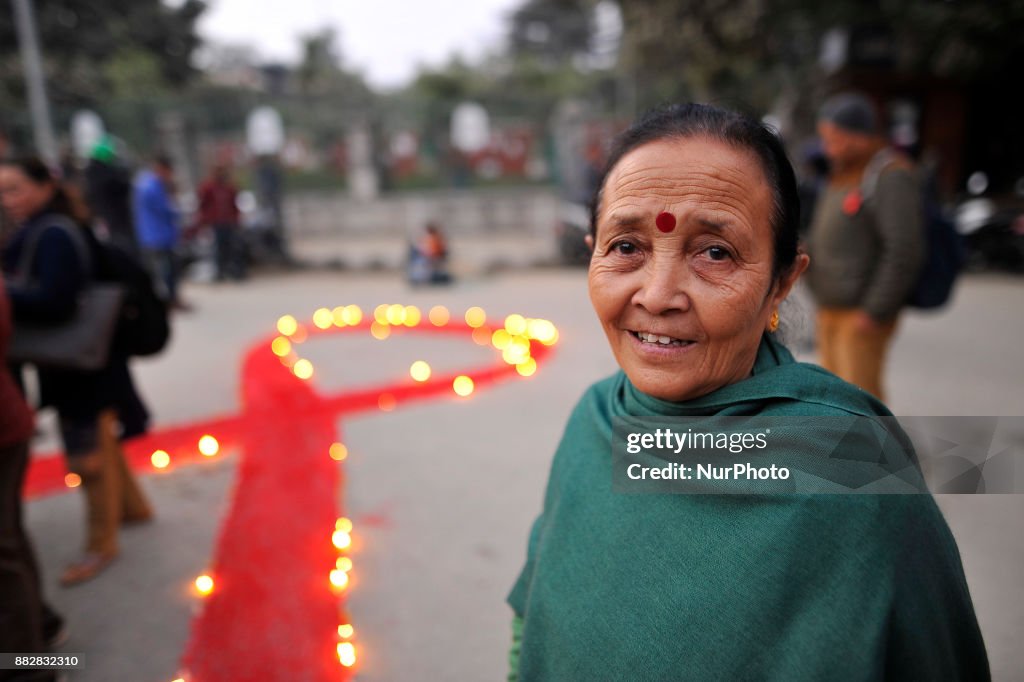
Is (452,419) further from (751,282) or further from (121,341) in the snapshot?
(751,282)

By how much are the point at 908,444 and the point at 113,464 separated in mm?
3246

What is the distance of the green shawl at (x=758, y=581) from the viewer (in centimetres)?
100

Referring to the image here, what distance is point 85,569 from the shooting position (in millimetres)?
2979

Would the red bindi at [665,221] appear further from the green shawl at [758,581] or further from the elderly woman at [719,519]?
the green shawl at [758,581]

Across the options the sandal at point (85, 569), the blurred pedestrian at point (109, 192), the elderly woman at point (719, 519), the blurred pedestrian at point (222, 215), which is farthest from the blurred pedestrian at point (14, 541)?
the blurred pedestrian at point (222, 215)

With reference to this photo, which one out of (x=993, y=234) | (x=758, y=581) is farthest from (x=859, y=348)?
(x=993, y=234)

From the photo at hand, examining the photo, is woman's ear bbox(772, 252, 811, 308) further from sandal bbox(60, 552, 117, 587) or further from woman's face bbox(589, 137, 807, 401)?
sandal bbox(60, 552, 117, 587)

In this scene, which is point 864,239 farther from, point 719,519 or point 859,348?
point 719,519

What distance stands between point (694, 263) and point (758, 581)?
1.74 feet

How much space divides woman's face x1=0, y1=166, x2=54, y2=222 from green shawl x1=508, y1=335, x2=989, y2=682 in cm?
265

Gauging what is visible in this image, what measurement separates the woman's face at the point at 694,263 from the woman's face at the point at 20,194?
2641 mm

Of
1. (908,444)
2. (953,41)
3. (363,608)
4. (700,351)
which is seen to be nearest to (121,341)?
(363,608)

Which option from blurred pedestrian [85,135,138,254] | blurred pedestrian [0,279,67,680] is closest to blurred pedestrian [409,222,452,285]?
blurred pedestrian [85,135,138,254]

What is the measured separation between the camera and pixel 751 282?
1.19 m
